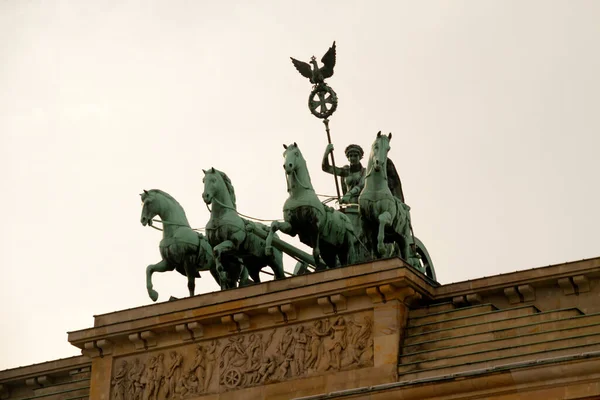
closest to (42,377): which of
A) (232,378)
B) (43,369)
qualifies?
(43,369)

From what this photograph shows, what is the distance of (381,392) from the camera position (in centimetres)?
2508

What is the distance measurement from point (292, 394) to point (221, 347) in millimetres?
1915

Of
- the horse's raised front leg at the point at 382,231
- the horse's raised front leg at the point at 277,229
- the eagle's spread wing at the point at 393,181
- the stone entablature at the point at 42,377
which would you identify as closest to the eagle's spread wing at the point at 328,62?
the eagle's spread wing at the point at 393,181

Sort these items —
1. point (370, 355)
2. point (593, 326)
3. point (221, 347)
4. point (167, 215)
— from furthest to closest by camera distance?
point (167, 215) < point (221, 347) < point (370, 355) < point (593, 326)

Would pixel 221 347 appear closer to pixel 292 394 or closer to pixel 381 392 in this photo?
pixel 292 394

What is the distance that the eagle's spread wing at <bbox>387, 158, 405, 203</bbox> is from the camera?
98.9 feet

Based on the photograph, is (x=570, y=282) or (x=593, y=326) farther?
(x=570, y=282)

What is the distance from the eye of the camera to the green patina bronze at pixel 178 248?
29906mm

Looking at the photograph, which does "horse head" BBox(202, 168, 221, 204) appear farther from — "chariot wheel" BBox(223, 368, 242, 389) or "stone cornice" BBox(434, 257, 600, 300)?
"stone cornice" BBox(434, 257, 600, 300)

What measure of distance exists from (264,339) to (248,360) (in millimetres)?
451

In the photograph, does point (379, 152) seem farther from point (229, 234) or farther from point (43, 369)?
point (43, 369)

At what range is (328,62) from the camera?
106 ft

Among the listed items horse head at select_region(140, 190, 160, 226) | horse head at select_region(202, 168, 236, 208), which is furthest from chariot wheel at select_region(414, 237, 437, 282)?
horse head at select_region(140, 190, 160, 226)

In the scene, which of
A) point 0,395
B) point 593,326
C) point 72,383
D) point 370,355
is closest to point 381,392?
point 370,355
